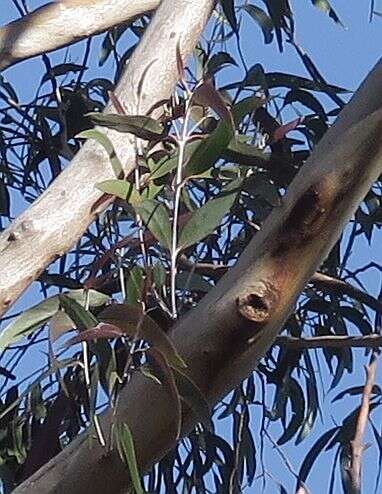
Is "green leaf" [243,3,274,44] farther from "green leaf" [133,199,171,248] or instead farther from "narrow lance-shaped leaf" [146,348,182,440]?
"narrow lance-shaped leaf" [146,348,182,440]

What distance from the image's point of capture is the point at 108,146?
1167 millimetres

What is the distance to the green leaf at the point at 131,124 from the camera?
116 cm

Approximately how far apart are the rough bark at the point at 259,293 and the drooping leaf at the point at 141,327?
17 millimetres

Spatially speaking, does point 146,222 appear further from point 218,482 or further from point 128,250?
point 218,482

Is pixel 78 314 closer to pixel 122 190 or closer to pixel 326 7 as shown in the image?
pixel 122 190

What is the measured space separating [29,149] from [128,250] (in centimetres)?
71

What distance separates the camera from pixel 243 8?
6.29 ft

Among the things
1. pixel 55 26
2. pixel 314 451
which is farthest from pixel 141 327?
pixel 314 451

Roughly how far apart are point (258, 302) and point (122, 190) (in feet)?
0.74

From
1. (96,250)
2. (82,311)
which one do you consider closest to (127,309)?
(82,311)

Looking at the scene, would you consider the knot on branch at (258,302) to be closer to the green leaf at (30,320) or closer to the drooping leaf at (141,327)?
the drooping leaf at (141,327)

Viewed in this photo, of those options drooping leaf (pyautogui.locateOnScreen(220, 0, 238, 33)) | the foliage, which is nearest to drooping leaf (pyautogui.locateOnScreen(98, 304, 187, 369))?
the foliage

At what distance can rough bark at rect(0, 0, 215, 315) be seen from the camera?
1164 mm

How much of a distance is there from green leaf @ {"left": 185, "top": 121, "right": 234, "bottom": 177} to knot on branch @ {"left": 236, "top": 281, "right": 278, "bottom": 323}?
149 mm
